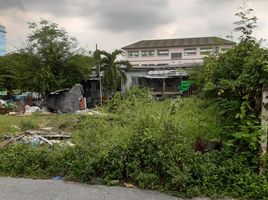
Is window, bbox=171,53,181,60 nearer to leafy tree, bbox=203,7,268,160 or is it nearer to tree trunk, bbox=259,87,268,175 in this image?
leafy tree, bbox=203,7,268,160

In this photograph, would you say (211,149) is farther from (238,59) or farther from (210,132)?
(238,59)

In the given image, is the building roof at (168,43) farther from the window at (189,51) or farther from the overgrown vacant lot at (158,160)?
the overgrown vacant lot at (158,160)

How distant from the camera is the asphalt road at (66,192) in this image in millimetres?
4926

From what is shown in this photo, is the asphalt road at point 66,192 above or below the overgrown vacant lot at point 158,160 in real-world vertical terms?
below

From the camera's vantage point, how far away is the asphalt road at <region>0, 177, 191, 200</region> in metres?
4.93

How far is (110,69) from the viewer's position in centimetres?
3133

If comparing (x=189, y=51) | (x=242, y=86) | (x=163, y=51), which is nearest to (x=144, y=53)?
(x=163, y=51)

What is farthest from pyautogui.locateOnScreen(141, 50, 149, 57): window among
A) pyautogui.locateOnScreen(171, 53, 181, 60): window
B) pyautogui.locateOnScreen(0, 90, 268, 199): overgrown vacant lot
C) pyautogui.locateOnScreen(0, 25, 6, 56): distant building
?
pyautogui.locateOnScreen(0, 90, 268, 199): overgrown vacant lot

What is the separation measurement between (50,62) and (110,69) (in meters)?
6.48

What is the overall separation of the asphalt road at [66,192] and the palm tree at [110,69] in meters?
25.5

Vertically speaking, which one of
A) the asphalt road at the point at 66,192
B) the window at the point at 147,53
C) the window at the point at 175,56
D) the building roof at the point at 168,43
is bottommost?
the asphalt road at the point at 66,192

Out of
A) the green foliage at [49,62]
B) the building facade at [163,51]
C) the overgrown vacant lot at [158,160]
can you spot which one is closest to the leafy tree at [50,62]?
the green foliage at [49,62]

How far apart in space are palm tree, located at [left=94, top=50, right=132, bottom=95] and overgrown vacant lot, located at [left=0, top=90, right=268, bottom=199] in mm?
24507

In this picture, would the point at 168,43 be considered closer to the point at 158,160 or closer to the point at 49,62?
the point at 49,62
